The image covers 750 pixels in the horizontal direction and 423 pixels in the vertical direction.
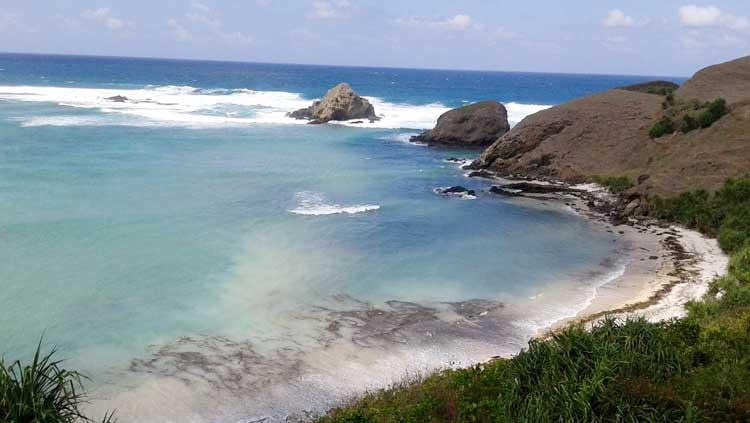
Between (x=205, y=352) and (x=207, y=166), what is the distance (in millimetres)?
26488

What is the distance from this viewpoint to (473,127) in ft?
179

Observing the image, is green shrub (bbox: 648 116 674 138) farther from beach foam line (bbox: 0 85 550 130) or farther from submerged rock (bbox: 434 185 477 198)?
beach foam line (bbox: 0 85 550 130)

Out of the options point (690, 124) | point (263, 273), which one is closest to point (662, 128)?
point (690, 124)

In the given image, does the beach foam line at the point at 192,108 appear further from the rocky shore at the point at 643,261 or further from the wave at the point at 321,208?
the rocky shore at the point at 643,261

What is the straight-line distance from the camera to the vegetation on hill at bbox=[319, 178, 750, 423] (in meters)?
8.80

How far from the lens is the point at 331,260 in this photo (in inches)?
896

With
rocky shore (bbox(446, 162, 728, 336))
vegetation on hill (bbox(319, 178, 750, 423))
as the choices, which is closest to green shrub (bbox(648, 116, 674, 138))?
rocky shore (bbox(446, 162, 728, 336))

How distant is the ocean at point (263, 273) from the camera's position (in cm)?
1472

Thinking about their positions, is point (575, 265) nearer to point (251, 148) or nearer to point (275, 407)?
point (275, 407)

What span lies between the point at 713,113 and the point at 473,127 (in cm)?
2238

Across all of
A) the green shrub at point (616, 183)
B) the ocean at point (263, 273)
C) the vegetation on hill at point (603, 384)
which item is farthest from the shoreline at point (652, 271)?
the vegetation on hill at point (603, 384)

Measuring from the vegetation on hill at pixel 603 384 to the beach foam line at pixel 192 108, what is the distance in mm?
55412

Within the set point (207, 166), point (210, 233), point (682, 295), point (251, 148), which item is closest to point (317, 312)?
point (210, 233)

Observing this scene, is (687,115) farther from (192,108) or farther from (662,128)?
(192,108)
